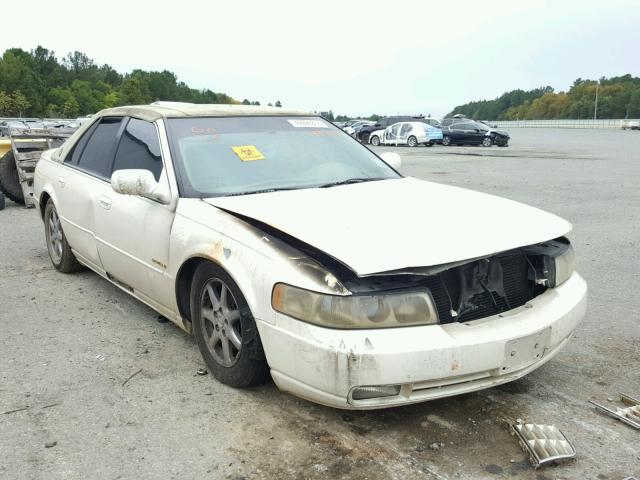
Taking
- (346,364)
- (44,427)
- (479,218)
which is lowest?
(44,427)

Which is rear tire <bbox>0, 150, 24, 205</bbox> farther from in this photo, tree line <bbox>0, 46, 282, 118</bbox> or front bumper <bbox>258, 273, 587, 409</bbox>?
tree line <bbox>0, 46, 282, 118</bbox>

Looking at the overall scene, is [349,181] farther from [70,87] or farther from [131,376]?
[70,87]

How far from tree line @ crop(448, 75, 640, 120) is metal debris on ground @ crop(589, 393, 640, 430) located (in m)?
120

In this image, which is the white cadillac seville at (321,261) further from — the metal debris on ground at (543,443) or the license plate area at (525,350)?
the metal debris on ground at (543,443)

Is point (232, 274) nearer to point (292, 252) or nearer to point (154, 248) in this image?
point (292, 252)

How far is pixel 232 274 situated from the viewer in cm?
299

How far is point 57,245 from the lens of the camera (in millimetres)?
5609

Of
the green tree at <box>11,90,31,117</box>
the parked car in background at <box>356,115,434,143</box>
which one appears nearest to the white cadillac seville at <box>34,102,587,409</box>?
the parked car in background at <box>356,115,434,143</box>

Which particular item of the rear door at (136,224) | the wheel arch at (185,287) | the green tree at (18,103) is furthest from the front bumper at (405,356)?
the green tree at (18,103)

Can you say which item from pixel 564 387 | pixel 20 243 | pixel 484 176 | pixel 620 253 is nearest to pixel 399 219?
pixel 564 387

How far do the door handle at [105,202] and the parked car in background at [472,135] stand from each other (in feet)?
86.9

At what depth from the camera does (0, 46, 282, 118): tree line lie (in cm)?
9825

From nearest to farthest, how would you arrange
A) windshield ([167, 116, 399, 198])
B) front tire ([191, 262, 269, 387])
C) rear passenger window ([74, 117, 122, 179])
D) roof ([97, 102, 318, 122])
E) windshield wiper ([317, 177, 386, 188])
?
front tire ([191, 262, 269, 387])
windshield ([167, 116, 399, 198])
windshield wiper ([317, 177, 386, 188])
roof ([97, 102, 318, 122])
rear passenger window ([74, 117, 122, 179])

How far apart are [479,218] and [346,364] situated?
1100 millimetres
